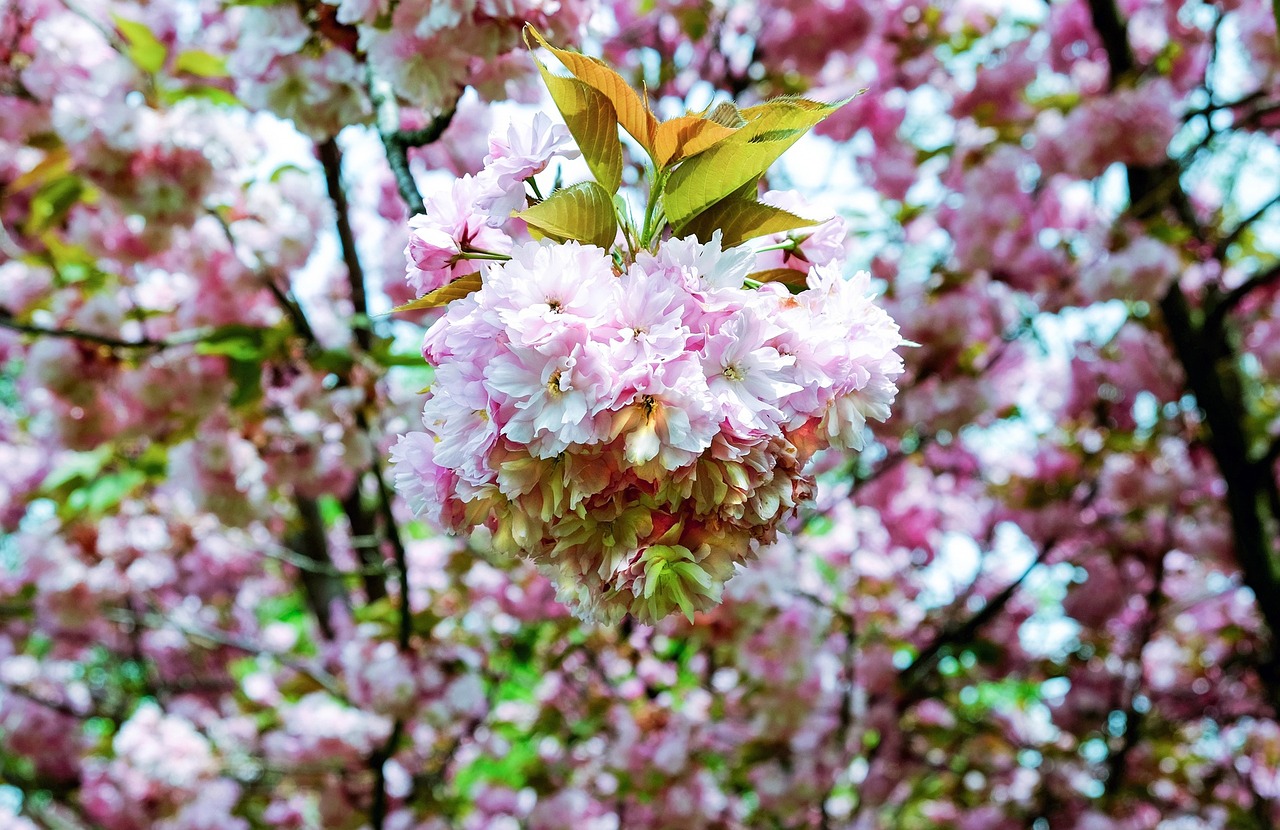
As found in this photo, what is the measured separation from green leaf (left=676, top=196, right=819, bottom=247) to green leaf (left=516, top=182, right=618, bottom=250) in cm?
8

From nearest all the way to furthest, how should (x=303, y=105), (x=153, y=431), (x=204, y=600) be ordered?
(x=303, y=105)
(x=153, y=431)
(x=204, y=600)

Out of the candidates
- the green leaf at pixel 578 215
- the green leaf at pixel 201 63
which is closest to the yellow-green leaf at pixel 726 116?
the green leaf at pixel 578 215

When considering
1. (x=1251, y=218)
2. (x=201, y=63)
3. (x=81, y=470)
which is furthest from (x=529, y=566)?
(x=1251, y=218)

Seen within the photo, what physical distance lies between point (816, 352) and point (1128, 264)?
2.52m

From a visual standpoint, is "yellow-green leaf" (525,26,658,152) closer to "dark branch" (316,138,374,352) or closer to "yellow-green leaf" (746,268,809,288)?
"yellow-green leaf" (746,268,809,288)

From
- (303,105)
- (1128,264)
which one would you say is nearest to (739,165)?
(303,105)

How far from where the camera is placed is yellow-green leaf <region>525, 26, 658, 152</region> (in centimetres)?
77

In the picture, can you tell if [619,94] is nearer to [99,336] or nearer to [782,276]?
[782,276]

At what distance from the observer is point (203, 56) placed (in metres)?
2.09

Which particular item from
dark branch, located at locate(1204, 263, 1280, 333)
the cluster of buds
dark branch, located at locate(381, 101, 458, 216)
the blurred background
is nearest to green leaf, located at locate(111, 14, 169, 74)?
the blurred background

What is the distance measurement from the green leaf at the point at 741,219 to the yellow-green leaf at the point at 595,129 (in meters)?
0.08

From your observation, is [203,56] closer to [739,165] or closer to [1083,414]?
[739,165]

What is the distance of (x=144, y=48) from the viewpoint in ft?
7.10

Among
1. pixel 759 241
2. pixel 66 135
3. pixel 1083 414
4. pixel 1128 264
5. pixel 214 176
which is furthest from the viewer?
pixel 1083 414
